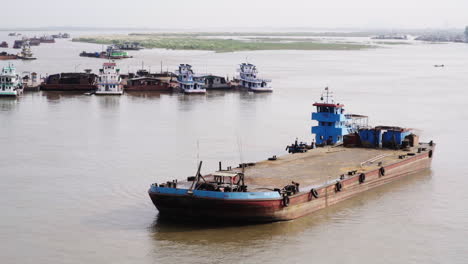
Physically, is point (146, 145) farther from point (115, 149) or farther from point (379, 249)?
point (379, 249)

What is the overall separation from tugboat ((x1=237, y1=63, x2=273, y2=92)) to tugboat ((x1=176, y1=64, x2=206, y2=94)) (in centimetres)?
430

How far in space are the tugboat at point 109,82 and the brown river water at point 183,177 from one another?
7.00ft

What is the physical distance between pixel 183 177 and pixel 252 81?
130ft

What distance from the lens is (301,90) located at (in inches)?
2744

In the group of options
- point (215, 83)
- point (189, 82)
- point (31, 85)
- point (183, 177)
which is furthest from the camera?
point (215, 83)

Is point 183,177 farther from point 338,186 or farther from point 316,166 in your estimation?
point 338,186

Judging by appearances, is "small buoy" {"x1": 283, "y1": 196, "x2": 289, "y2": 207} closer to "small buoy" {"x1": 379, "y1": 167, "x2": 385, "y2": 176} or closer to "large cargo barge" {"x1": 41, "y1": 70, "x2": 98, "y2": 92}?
"small buoy" {"x1": 379, "y1": 167, "x2": 385, "y2": 176}

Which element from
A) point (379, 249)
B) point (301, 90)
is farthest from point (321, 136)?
point (301, 90)

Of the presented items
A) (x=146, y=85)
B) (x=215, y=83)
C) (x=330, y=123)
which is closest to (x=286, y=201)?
(x=330, y=123)

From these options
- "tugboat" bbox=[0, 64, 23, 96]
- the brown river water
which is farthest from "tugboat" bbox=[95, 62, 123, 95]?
"tugboat" bbox=[0, 64, 23, 96]

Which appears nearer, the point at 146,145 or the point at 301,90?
the point at 146,145

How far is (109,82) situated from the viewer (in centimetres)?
6600

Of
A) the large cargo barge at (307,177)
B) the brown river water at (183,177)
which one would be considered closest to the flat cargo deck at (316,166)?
the large cargo barge at (307,177)

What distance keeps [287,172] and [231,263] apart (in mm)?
7809
